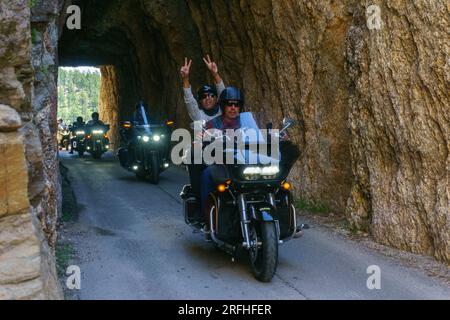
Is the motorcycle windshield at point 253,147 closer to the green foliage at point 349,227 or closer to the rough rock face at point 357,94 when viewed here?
the rough rock face at point 357,94

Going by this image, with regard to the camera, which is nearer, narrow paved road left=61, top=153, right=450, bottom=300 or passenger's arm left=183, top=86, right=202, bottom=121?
narrow paved road left=61, top=153, right=450, bottom=300

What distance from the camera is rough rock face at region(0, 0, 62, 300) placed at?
3.46 meters

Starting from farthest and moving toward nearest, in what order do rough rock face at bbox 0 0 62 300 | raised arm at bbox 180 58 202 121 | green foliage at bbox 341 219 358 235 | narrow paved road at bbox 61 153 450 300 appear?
green foliage at bbox 341 219 358 235 → raised arm at bbox 180 58 202 121 → narrow paved road at bbox 61 153 450 300 → rough rock face at bbox 0 0 62 300

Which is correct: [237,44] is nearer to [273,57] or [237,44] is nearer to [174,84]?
[273,57]

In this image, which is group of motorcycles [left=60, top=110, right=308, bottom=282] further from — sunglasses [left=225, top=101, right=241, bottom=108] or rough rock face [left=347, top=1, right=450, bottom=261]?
rough rock face [left=347, top=1, right=450, bottom=261]

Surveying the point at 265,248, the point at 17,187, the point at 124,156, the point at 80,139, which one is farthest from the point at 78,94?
the point at 17,187

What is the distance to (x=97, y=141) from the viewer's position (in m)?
19.7

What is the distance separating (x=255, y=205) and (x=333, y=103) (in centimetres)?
323

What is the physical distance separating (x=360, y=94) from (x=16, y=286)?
4748mm

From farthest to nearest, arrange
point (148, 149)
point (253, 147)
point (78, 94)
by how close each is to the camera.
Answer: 1. point (78, 94)
2. point (148, 149)
3. point (253, 147)

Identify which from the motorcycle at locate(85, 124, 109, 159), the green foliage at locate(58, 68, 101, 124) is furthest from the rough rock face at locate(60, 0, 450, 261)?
the green foliage at locate(58, 68, 101, 124)

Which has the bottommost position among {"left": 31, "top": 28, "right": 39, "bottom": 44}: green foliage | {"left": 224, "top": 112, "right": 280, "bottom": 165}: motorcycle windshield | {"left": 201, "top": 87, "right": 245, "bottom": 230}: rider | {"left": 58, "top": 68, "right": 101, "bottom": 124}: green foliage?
{"left": 224, "top": 112, "right": 280, "bottom": 165}: motorcycle windshield

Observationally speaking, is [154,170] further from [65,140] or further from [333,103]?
[65,140]

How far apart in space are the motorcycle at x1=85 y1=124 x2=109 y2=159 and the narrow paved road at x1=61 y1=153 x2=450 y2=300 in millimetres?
11753
